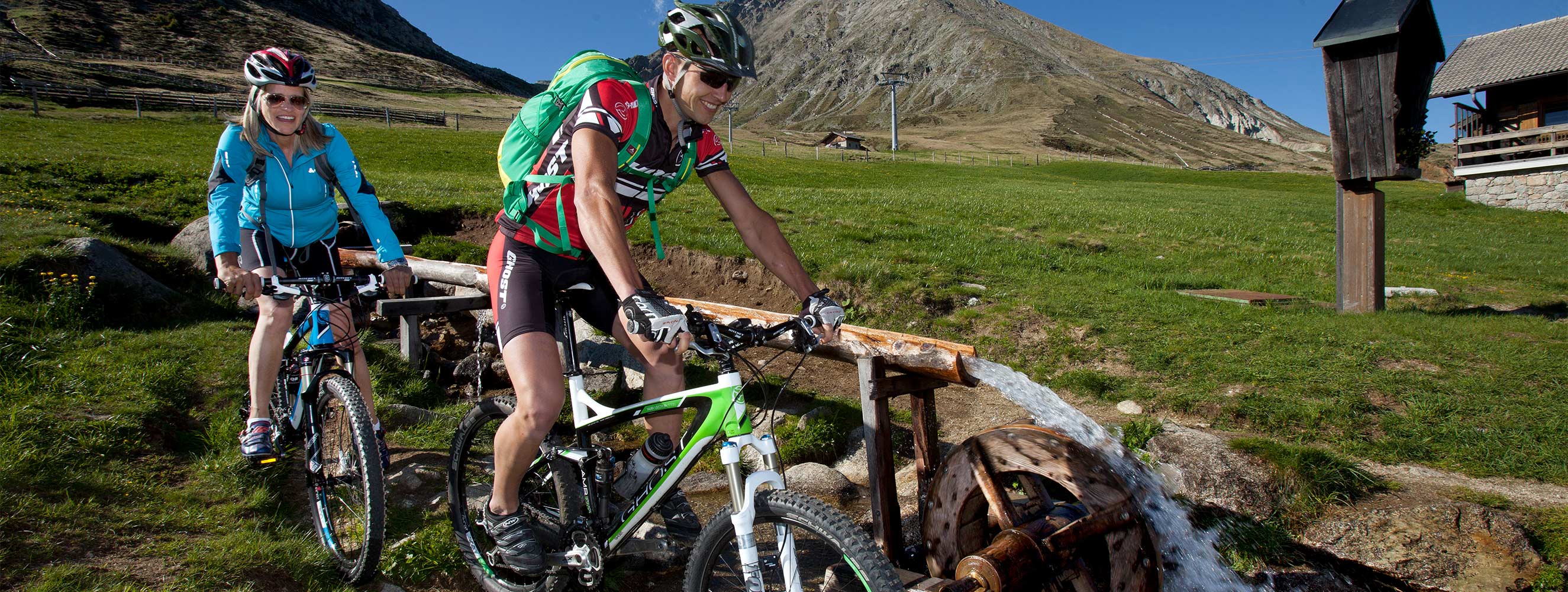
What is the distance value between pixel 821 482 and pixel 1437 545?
3368 mm

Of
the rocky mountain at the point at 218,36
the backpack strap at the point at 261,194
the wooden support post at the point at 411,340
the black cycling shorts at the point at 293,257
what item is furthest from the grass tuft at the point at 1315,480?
the rocky mountain at the point at 218,36

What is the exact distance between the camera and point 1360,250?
345 inches

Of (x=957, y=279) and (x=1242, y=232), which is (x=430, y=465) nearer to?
(x=957, y=279)

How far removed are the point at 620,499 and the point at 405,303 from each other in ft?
15.9

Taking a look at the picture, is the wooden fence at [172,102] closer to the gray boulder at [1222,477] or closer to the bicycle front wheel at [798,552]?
the bicycle front wheel at [798,552]

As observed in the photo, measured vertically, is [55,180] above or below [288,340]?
above

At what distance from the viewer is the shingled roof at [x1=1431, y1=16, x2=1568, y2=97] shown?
93.2 feet

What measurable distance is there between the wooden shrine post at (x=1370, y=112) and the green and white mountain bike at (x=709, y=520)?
846cm

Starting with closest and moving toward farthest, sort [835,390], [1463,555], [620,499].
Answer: [620,499]
[1463,555]
[835,390]

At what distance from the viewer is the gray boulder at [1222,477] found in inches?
174

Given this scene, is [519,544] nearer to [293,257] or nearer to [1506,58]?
[293,257]

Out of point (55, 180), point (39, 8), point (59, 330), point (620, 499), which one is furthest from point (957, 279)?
point (39, 8)

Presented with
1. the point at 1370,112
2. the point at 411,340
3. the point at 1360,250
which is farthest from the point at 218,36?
the point at 1360,250

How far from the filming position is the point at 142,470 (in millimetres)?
4598
